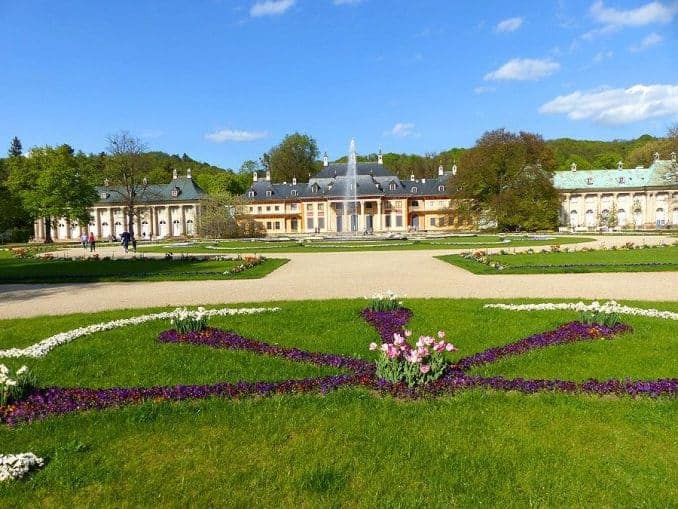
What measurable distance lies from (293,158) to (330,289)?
80.7 metres

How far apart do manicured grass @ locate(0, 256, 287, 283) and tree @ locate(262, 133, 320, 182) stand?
67438mm

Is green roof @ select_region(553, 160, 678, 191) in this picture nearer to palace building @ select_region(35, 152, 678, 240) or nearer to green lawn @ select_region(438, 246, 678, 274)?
palace building @ select_region(35, 152, 678, 240)

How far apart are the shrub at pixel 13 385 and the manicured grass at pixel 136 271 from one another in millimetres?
12164

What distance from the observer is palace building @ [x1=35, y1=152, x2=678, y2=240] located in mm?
70750

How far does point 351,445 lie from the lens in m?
4.80

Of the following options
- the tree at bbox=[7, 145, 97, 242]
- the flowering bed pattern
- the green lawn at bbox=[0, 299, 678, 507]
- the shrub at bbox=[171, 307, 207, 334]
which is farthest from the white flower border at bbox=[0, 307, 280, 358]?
the tree at bbox=[7, 145, 97, 242]

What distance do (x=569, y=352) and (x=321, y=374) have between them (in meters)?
3.76

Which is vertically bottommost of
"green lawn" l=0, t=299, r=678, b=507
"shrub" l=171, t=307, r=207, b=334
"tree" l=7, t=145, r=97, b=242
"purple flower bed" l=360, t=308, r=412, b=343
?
"green lawn" l=0, t=299, r=678, b=507

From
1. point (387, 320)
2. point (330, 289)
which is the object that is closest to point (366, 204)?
point (330, 289)

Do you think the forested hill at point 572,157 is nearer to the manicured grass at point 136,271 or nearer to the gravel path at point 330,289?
the manicured grass at point 136,271

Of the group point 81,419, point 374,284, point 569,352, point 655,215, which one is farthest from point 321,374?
point 655,215

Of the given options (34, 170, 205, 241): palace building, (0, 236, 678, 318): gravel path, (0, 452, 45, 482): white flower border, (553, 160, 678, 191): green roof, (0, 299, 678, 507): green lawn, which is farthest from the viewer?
(34, 170, 205, 241): palace building

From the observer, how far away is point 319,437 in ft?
16.3

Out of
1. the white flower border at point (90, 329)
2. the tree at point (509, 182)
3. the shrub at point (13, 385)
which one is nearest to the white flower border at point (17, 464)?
the shrub at point (13, 385)
